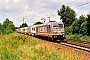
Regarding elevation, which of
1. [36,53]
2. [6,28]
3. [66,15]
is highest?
[66,15]

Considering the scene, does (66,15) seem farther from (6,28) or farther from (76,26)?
(6,28)

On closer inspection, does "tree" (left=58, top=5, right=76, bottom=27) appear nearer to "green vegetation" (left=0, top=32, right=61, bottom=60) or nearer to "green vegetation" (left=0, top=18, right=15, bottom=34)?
"green vegetation" (left=0, top=18, right=15, bottom=34)

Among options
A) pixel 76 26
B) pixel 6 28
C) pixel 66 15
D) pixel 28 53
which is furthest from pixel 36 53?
pixel 66 15

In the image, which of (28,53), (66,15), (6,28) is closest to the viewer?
(28,53)

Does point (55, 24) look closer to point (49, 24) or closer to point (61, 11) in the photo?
point (49, 24)

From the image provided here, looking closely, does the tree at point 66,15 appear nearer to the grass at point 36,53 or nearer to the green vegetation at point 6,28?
the green vegetation at point 6,28

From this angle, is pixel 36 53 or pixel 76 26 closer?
pixel 36 53

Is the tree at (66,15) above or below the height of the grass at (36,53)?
above

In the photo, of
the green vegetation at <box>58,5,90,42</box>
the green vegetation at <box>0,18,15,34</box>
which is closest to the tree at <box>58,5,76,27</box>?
the green vegetation at <box>58,5,90,42</box>

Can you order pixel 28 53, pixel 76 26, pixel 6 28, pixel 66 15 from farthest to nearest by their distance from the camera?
pixel 66 15
pixel 6 28
pixel 76 26
pixel 28 53

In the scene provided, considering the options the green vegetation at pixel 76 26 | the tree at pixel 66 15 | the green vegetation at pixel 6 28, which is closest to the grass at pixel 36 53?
the green vegetation at pixel 76 26

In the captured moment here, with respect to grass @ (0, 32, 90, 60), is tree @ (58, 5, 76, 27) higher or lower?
higher

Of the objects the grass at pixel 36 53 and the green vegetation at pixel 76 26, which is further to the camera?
the green vegetation at pixel 76 26

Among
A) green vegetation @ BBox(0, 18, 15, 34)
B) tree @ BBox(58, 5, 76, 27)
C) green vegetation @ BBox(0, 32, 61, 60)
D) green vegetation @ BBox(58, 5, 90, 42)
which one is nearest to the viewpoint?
green vegetation @ BBox(0, 32, 61, 60)
